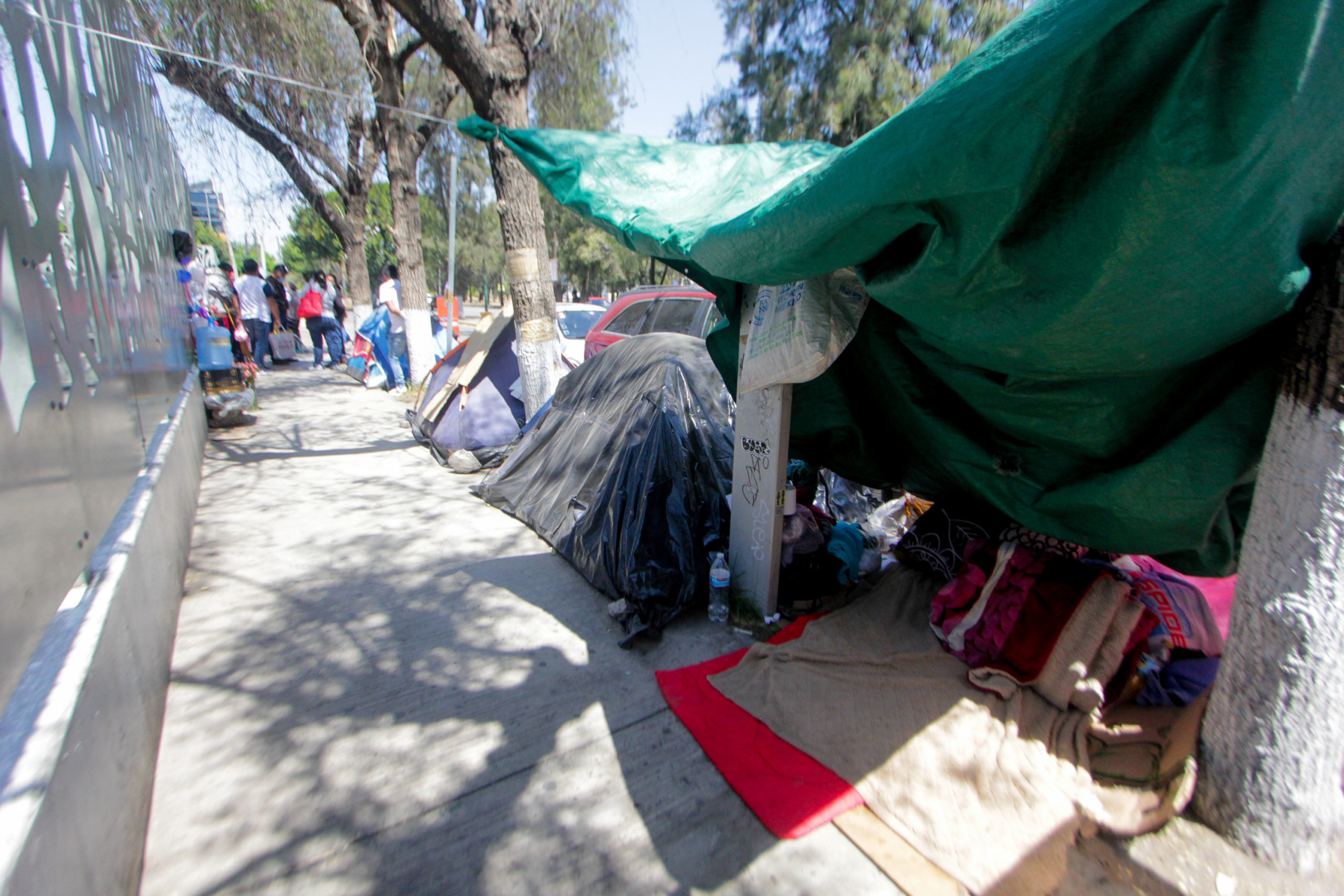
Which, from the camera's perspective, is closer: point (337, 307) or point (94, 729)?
point (94, 729)

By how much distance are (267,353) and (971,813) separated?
50.5ft

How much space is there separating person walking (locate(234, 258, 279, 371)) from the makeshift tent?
5337 mm

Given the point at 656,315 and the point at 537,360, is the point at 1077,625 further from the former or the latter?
the point at 656,315

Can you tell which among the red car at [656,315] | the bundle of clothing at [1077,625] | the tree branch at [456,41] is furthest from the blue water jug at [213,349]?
the bundle of clothing at [1077,625]

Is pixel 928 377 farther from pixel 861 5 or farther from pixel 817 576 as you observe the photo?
pixel 861 5

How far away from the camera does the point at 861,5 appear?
1432 centimetres

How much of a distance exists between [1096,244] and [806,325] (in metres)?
1.24

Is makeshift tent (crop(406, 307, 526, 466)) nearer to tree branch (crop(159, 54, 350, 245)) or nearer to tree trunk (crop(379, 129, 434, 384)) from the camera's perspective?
tree trunk (crop(379, 129, 434, 384))

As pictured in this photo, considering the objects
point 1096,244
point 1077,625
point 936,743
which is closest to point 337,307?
point 936,743

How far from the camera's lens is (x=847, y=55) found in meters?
14.2

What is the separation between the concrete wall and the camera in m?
1.27

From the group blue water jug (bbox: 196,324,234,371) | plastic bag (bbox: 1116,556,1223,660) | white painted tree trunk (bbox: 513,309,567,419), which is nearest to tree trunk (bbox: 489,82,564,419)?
white painted tree trunk (bbox: 513,309,567,419)

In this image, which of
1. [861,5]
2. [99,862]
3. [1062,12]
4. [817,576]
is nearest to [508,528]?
[817,576]

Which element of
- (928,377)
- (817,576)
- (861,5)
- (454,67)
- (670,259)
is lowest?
(817,576)
